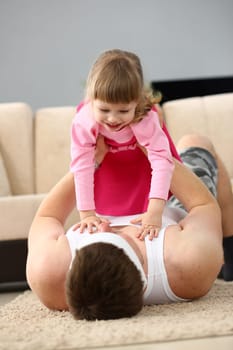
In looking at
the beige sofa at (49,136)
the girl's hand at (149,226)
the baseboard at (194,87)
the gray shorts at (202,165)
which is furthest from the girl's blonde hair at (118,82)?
the baseboard at (194,87)

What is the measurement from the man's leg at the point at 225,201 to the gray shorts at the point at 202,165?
0.13ft

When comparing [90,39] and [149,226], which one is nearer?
[149,226]

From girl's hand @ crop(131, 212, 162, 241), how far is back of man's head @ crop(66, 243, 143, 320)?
0.87ft

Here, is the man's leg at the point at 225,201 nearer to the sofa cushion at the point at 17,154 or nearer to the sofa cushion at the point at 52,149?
the sofa cushion at the point at 52,149

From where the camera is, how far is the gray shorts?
238 cm

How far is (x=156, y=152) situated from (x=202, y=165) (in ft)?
1.43

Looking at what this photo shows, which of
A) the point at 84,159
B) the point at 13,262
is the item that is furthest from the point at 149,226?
the point at 13,262

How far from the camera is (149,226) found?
1.88 m

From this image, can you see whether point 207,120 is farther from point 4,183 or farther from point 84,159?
point 84,159

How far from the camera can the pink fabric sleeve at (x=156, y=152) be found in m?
1.98

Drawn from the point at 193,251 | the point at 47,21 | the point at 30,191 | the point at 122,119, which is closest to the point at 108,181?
the point at 122,119

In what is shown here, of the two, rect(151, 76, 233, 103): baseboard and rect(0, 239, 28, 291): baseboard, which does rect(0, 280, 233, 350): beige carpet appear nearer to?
rect(0, 239, 28, 291): baseboard

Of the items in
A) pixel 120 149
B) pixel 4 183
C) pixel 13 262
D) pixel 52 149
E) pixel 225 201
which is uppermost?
pixel 120 149

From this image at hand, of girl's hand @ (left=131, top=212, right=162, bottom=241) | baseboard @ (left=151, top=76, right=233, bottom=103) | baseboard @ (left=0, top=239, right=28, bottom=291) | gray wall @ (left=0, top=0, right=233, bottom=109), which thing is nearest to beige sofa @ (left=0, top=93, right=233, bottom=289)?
baseboard @ (left=0, top=239, right=28, bottom=291)
